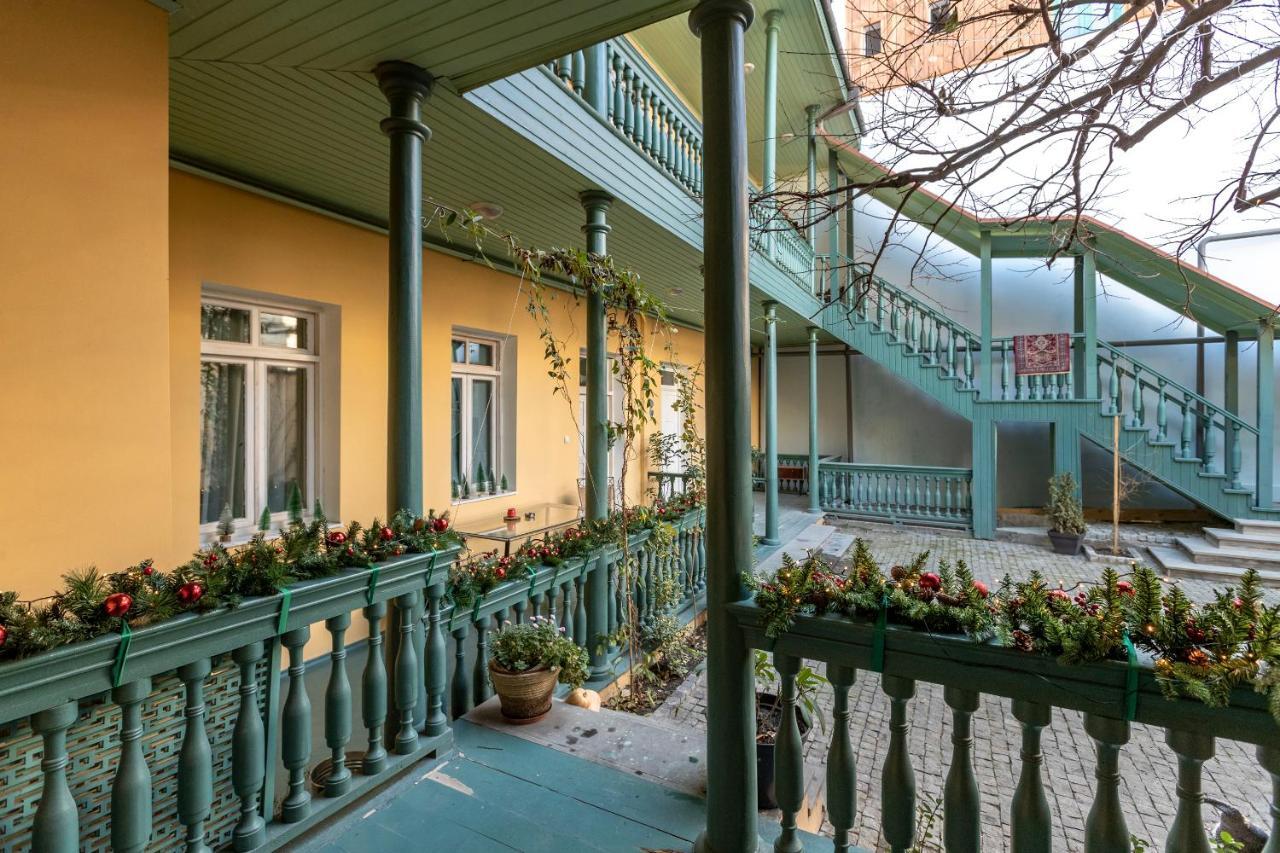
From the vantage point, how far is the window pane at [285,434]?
12.5 feet

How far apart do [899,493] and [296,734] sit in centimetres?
883

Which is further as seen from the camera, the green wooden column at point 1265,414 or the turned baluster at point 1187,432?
the turned baluster at point 1187,432

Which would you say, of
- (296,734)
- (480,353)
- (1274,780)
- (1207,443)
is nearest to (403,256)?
(296,734)

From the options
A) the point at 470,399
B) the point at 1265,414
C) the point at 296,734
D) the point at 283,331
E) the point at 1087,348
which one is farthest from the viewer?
the point at 1087,348

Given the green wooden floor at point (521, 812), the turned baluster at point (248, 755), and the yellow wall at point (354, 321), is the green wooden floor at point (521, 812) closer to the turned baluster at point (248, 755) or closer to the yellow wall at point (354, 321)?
the turned baluster at point (248, 755)

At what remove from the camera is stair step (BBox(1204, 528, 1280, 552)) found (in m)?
6.31

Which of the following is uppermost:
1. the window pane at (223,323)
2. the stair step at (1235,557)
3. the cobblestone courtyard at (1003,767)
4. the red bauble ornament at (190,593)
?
the window pane at (223,323)

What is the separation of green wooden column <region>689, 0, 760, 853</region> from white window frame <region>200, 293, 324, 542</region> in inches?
131

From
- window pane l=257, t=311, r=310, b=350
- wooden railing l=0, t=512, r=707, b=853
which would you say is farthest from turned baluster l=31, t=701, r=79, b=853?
window pane l=257, t=311, r=310, b=350

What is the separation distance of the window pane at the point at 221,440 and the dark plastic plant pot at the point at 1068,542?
27.4ft

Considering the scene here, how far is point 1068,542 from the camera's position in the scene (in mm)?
6863

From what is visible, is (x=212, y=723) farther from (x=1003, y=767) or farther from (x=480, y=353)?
(x=480, y=353)

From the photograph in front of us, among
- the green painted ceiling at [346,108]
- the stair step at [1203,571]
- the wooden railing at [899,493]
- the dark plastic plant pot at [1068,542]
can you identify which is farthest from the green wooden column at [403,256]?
the wooden railing at [899,493]

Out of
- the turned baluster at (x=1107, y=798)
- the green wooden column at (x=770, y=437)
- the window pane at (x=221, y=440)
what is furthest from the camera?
the green wooden column at (x=770, y=437)
